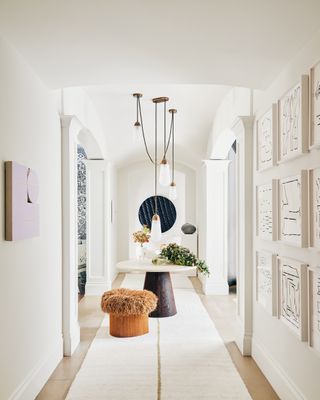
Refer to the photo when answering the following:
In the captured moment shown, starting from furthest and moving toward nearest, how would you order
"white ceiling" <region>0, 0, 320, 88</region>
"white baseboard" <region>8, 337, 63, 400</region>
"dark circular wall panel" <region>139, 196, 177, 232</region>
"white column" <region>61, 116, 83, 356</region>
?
"dark circular wall panel" <region>139, 196, 177, 232</region> → "white column" <region>61, 116, 83, 356</region> → "white baseboard" <region>8, 337, 63, 400</region> → "white ceiling" <region>0, 0, 320, 88</region>

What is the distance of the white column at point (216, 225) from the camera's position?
688cm

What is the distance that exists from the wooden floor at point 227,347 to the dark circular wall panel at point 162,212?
305 centimetres

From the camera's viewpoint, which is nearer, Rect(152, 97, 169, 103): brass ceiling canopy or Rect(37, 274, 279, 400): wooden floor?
Rect(37, 274, 279, 400): wooden floor

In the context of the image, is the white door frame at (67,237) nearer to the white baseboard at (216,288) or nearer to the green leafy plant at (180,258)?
the green leafy plant at (180,258)

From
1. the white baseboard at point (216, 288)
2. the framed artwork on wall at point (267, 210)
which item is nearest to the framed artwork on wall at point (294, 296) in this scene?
the framed artwork on wall at point (267, 210)

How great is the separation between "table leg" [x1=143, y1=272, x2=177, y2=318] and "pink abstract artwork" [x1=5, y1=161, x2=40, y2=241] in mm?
2530

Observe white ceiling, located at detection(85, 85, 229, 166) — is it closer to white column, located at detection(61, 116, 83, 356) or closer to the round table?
white column, located at detection(61, 116, 83, 356)

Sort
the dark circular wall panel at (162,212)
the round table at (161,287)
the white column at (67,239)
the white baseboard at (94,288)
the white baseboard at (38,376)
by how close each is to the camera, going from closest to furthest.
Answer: the white baseboard at (38,376), the white column at (67,239), the round table at (161,287), the white baseboard at (94,288), the dark circular wall panel at (162,212)

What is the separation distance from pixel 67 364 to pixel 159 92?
340cm

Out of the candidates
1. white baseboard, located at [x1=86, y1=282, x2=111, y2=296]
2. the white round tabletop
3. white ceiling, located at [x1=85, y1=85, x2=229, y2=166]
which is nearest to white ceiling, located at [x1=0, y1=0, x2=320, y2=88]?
white ceiling, located at [x1=85, y1=85, x2=229, y2=166]

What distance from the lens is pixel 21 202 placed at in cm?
271

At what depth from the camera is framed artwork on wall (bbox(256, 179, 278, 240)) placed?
10.4ft

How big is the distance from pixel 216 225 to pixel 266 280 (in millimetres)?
3568

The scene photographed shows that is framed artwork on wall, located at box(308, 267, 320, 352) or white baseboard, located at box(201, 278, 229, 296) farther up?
framed artwork on wall, located at box(308, 267, 320, 352)
